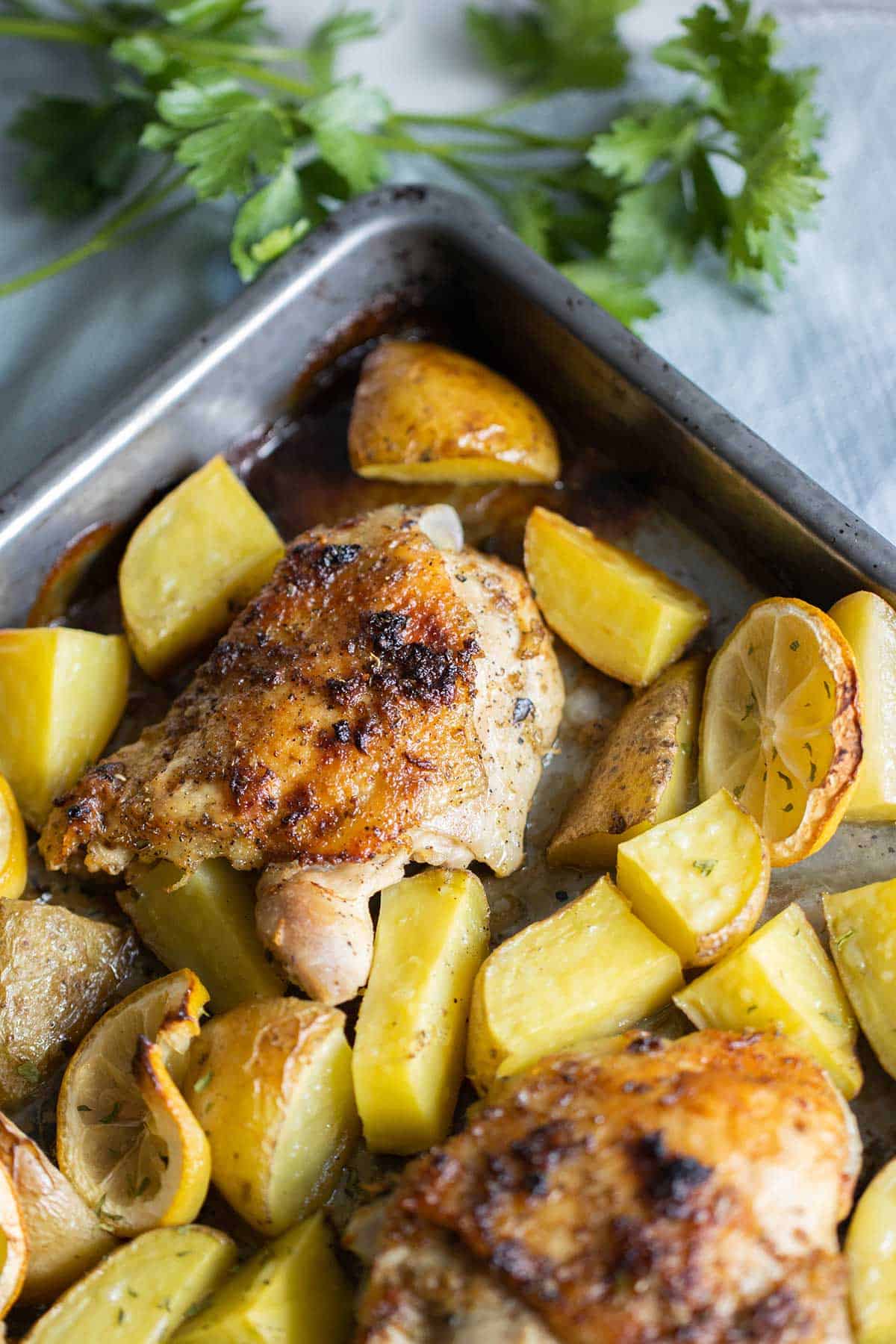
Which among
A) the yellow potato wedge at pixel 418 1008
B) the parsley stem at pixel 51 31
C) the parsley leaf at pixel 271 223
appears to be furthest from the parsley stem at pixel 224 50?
the yellow potato wedge at pixel 418 1008

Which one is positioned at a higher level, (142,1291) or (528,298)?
(528,298)

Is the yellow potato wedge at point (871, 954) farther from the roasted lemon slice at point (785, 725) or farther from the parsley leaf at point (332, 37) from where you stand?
the parsley leaf at point (332, 37)

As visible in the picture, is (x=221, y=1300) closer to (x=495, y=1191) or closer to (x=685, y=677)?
(x=495, y=1191)

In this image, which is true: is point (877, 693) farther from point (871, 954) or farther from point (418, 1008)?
point (418, 1008)

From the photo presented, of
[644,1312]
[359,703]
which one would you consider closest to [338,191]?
[359,703]

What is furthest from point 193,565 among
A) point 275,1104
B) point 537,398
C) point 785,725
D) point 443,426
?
point 785,725
